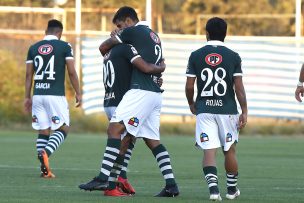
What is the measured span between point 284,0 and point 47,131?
29134mm

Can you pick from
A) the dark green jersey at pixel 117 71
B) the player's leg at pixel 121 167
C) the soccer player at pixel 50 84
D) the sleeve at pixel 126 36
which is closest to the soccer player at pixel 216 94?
the sleeve at pixel 126 36

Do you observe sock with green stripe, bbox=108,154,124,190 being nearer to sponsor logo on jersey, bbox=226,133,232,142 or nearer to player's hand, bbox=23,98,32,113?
sponsor logo on jersey, bbox=226,133,232,142

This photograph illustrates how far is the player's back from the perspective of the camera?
13320 mm

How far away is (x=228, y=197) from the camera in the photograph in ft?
41.9

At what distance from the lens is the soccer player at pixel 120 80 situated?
13.1 metres

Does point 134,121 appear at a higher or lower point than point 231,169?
higher

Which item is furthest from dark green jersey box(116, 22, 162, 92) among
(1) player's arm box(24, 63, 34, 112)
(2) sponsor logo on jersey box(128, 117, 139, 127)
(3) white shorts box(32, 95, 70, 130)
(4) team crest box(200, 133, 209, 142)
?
(3) white shorts box(32, 95, 70, 130)

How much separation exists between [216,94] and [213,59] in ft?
1.27

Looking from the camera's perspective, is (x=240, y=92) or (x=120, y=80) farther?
(x=120, y=80)

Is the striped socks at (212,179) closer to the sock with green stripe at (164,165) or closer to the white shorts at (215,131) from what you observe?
the white shorts at (215,131)

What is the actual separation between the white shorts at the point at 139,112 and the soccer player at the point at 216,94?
25.5 inches

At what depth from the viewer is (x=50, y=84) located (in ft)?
56.0

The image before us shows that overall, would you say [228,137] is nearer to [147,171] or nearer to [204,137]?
[204,137]

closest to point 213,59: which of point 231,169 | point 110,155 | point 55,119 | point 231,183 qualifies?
point 231,169
